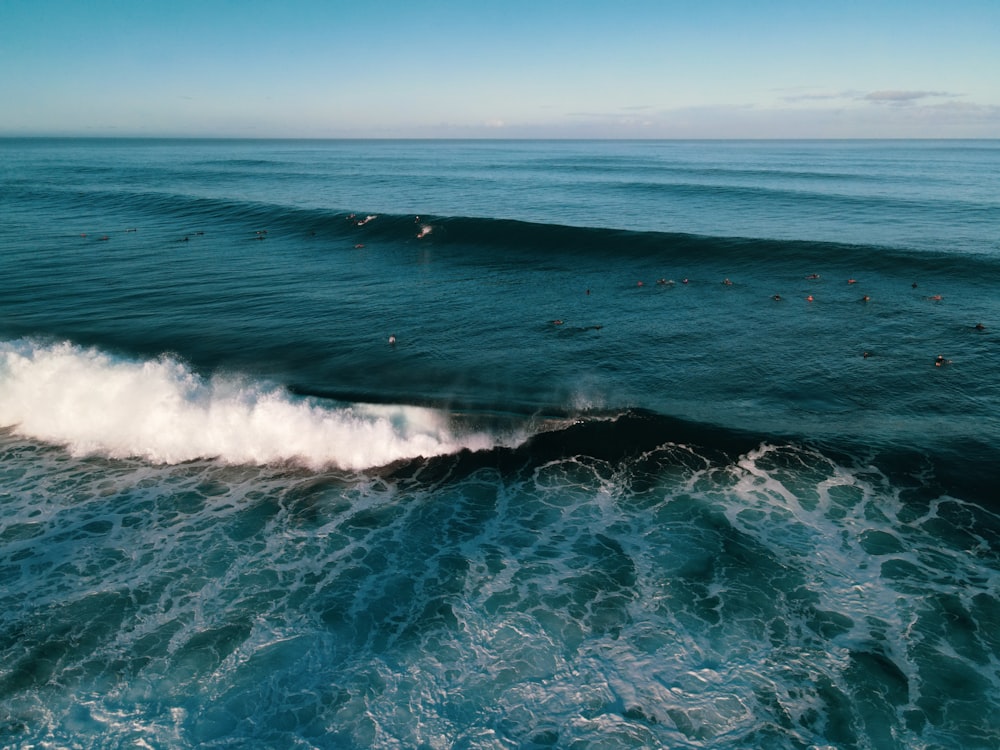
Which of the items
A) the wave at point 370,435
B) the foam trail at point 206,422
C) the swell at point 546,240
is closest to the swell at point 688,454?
the wave at point 370,435

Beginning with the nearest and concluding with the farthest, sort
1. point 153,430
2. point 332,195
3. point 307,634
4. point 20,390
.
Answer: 1. point 307,634
2. point 153,430
3. point 20,390
4. point 332,195

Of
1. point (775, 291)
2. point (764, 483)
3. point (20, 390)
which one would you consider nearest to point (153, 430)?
point (20, 390)

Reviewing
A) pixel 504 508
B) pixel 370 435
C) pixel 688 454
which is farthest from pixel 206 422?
pixel 688 454

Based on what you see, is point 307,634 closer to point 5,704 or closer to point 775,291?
point 5,704

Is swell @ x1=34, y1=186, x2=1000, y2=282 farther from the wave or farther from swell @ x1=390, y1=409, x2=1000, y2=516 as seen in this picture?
the wave

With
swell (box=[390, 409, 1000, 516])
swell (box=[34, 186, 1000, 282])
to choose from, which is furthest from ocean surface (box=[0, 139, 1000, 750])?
swell (box=[34, 186, 1000, 282])
